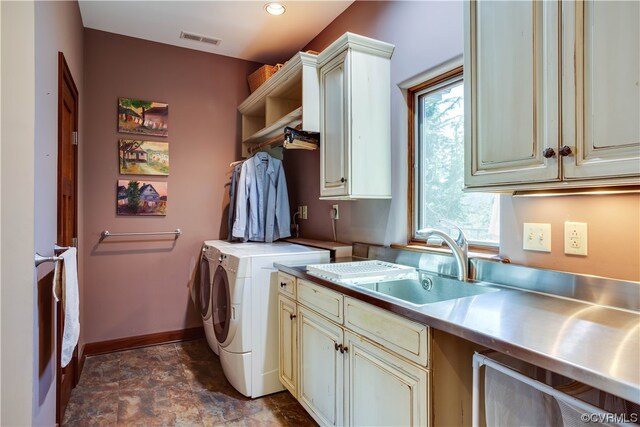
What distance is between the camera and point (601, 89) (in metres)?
0.99

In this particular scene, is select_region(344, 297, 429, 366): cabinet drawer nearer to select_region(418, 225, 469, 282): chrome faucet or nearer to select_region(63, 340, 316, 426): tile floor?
select_region(418, 225, 469, 282): chrome faucet

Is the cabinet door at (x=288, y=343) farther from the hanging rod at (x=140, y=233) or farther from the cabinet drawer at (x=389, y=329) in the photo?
the hanging rod at (x=140, y=233)

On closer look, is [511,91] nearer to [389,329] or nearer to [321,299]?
[389,329]

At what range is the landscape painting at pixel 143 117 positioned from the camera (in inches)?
123

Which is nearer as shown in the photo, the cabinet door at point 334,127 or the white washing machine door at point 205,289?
the cabinet door at point 334,127

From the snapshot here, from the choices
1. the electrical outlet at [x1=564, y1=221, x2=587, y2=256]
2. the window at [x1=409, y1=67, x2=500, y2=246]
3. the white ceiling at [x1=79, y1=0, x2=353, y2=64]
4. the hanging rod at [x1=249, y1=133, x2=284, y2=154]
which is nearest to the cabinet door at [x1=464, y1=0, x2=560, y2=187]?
the electrical outlet at [x1=564, y1=221, x2=587, y2=256]

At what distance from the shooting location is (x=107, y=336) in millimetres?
3055

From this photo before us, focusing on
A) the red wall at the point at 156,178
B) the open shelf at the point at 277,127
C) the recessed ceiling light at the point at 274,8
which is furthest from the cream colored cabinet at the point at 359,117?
the red wall at the point at 156,178

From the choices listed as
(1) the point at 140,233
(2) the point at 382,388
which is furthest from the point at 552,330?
(1) the point at 140,233

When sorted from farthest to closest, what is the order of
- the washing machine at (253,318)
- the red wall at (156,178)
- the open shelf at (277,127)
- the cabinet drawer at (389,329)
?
the red wall at (156,178)
the open shelf at (277,127)
the washing machine at (253,318)
the cabinet drawer at (389,329)

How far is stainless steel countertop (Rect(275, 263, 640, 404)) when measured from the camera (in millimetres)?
777

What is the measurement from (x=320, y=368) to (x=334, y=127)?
1.38 m

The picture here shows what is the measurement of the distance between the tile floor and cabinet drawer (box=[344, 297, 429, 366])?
87 centimetres

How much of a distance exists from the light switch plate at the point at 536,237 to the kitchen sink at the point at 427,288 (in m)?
0.23
